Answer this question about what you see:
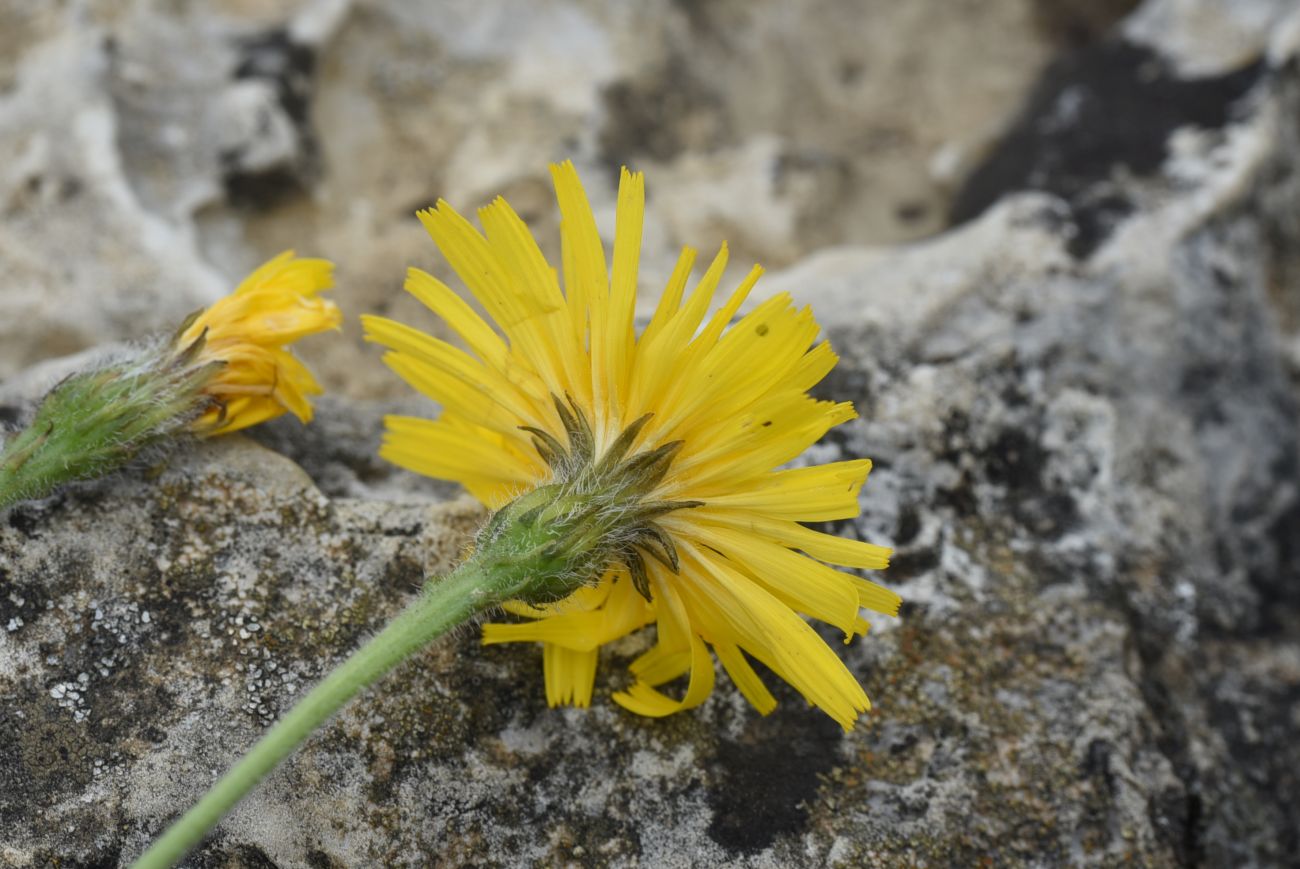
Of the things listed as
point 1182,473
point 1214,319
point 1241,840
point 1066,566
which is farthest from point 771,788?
point 1214,319

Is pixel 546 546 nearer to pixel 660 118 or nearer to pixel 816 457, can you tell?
pixel 816 457

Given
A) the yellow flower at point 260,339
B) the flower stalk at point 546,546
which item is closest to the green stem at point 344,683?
the flower stalk at point 546,546

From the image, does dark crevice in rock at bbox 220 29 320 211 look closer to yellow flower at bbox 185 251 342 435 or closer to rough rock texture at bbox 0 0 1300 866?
rough rock texture at bbox 0 0 1300 866

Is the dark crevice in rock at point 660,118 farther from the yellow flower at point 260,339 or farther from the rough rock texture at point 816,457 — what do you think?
the yellow flower at point 260,339

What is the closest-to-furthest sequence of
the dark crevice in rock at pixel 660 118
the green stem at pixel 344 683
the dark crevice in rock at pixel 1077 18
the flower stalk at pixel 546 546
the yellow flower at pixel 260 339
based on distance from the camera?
the green stem at pixel 344 683 → the flower stalk at pixel 546 546 → the yellow flower at pixel 260 339 → the dark crevice in rock at pixel 660 118 → the dark crevice in rock at pixel 1077 18

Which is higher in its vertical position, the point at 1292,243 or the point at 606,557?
the point at 1292,243

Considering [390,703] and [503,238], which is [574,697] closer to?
[390,703]
